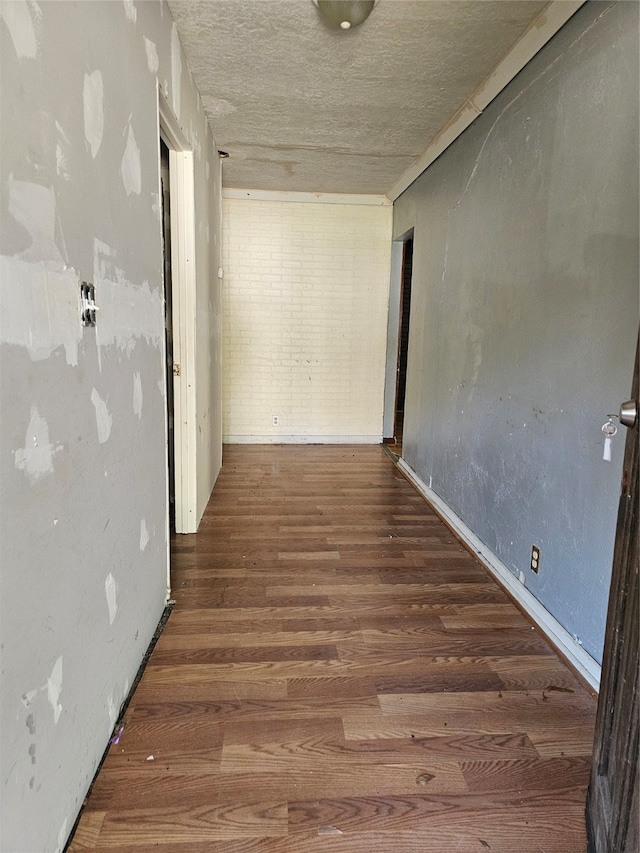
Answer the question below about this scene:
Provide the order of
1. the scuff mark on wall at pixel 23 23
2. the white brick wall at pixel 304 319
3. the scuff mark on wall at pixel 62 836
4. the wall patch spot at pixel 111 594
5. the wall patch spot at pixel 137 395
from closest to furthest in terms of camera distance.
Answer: the scuff mark on wall at pixel 23 23, the scuff mark on wall at pixel 62 836, the wall patch spot at pixel 111 594, the wall patch spot at pixel 137 395, the white brick wall at pixel 304 319

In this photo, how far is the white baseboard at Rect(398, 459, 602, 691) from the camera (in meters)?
1.75

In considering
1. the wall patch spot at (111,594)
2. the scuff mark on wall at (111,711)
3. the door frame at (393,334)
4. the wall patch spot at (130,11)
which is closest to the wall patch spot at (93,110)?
the wall patch spot at (130,11)

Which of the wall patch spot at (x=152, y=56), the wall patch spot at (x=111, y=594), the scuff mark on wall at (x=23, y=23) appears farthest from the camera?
the wall patch spot at (x=152, y=56)

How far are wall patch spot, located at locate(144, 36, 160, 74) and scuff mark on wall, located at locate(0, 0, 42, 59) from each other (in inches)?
37.7

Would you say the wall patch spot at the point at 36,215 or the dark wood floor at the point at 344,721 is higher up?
the wall patch spot at the point at 36,215

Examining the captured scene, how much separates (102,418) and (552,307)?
1850 mm

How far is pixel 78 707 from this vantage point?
46.4 inches

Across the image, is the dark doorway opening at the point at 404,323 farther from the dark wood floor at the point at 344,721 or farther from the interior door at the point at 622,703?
the interior door at the point at 622,703

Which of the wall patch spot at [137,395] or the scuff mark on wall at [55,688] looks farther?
the wall patch spot at [137,395]

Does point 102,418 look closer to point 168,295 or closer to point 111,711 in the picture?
point 111,711

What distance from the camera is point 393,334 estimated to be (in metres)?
5.32

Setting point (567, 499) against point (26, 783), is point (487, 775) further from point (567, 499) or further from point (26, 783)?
point (26, 783)

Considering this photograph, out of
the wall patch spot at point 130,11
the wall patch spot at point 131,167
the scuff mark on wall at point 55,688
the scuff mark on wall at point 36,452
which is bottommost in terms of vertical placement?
the scuff mark on wall at point 55,688

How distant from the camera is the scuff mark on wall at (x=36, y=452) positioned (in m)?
0.92
